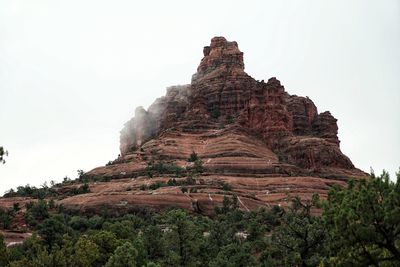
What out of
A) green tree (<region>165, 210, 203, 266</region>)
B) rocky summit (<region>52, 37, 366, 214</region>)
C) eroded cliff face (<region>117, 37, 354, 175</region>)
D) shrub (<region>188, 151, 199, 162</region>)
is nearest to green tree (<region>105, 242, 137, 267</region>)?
green tree (<region>165, 210, 203, 266</region>)

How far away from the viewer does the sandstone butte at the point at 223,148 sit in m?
105

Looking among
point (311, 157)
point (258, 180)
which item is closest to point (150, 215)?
point (258, 180)

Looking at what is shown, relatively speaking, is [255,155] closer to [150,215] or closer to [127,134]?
[150,215]

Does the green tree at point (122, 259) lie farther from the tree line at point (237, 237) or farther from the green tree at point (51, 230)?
the green tree at point (51, 230)

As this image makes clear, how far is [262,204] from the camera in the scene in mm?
103688

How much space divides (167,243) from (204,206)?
35.7m

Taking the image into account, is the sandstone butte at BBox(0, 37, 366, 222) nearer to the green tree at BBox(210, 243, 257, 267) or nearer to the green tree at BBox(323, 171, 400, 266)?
the green tree at BBox(210, 243, 257, 267)

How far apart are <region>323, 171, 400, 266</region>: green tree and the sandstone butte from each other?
229 ft

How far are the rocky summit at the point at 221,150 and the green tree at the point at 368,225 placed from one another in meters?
69.7

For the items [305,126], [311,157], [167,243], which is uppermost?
[305,126]

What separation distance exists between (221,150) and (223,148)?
3.27ft

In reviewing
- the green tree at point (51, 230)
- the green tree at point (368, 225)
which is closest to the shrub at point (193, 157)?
the green tree at point (51, 230)

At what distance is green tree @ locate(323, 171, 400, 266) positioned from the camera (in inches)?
1099

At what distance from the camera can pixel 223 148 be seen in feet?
445
